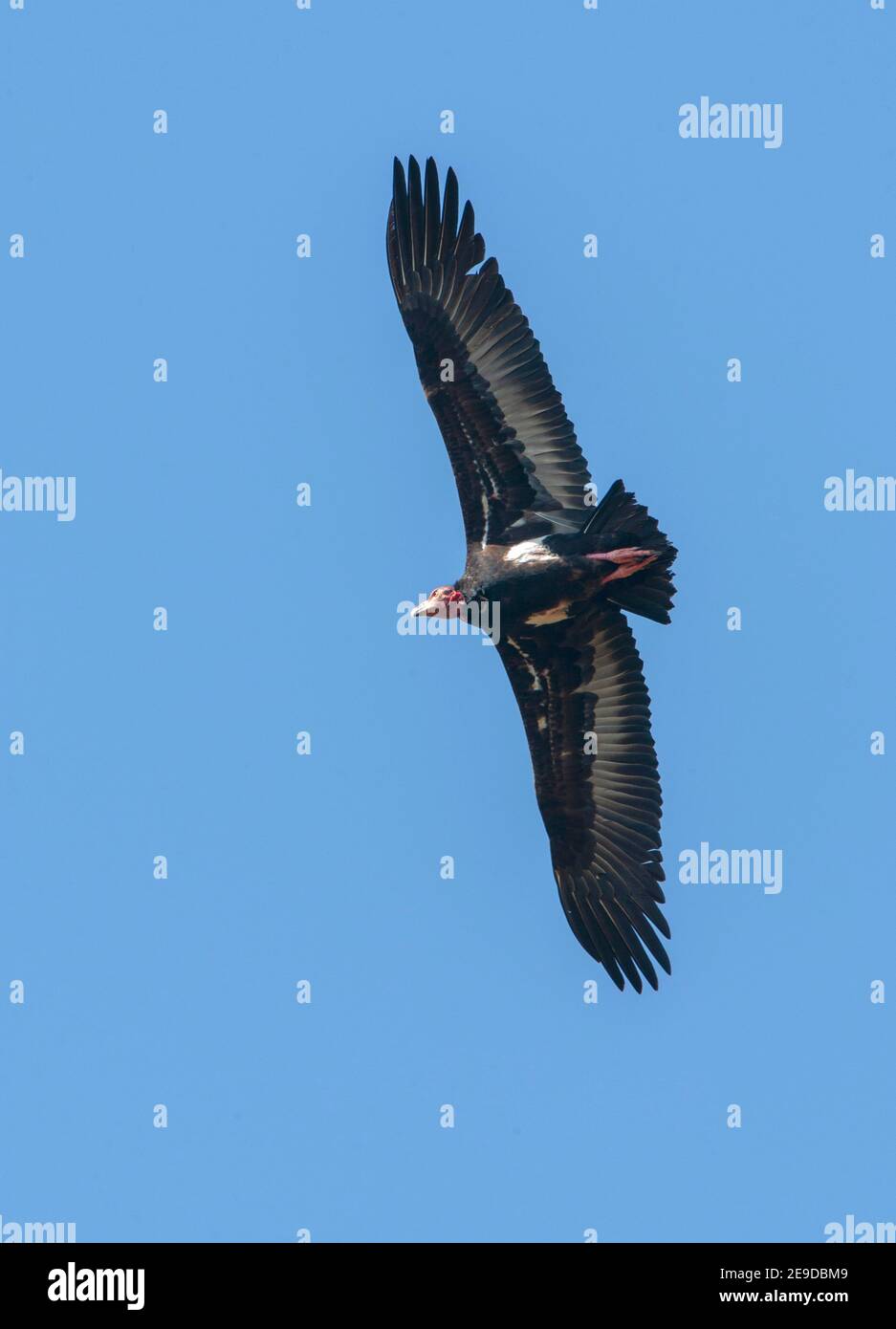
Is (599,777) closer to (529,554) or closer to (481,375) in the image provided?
(529,554)

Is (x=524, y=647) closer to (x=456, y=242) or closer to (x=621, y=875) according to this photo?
(x=621, y=875)

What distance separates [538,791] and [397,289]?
5883 millimetres

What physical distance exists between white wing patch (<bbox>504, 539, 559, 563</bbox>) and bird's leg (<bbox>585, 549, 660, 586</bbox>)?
0.71 metres

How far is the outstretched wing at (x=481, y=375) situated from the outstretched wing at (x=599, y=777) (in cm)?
142

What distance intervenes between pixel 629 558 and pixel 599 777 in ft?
10.9

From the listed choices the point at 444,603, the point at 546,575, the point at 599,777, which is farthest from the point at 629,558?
the point at 599,777

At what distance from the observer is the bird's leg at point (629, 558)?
24.8m

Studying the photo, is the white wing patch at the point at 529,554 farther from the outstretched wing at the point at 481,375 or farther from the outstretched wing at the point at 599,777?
the outstretched wing at the point at 599,777

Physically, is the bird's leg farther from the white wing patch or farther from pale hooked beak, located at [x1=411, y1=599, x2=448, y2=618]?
pale hooked beak, located at [x1=411, y1=599, x2=448, y2=618]

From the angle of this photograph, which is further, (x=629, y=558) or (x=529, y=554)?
(x=529, y=554)

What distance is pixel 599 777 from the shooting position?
27250 millimetres

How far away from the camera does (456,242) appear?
1030 inches

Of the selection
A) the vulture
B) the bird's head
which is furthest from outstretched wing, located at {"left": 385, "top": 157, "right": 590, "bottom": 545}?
the bird's head

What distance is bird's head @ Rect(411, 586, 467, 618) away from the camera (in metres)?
26.3
